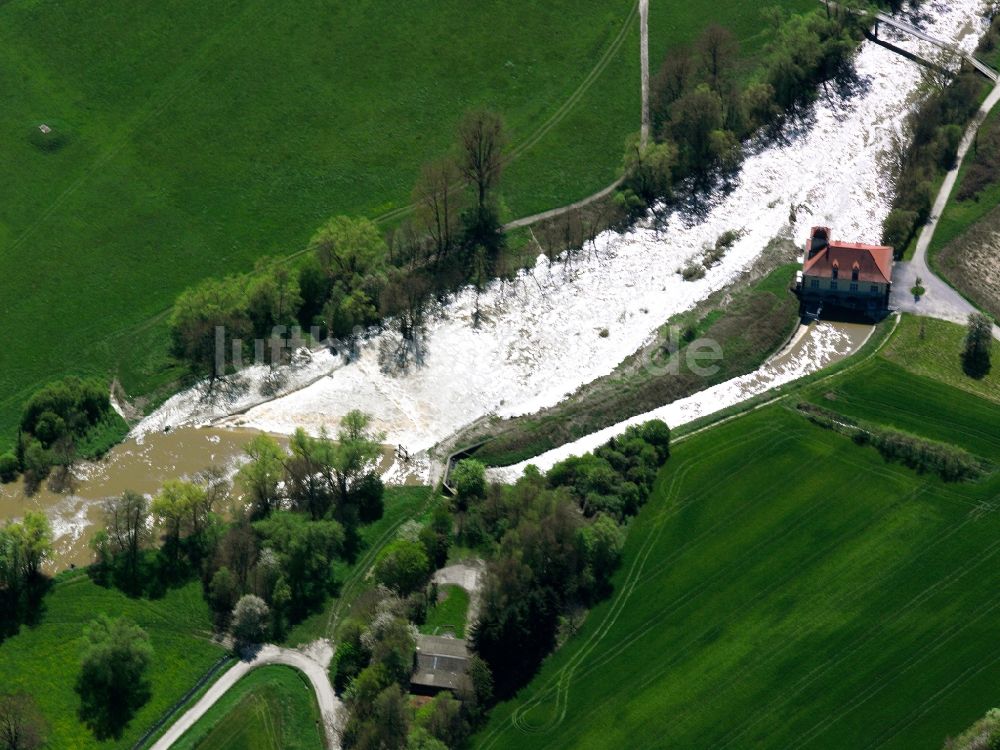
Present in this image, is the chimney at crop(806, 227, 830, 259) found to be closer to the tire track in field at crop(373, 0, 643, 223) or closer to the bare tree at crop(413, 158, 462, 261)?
the tire track in field at crop(373, 0, 643, 223)

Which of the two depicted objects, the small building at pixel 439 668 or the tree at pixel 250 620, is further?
the tree at pixel 250 620

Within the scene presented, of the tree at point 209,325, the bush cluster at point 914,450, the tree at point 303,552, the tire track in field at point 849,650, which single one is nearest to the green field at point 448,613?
the tree at point 303,552

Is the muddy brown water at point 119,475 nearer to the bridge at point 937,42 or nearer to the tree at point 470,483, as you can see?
the tree at point 470,483

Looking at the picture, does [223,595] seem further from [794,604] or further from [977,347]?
[977,347]

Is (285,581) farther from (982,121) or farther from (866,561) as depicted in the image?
(982,121)

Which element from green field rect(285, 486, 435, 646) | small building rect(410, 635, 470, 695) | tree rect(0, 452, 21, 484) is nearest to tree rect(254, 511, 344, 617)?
green field rect(285, 486, 435, 646)

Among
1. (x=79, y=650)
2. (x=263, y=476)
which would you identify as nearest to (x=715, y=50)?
(x=263, y=476)
